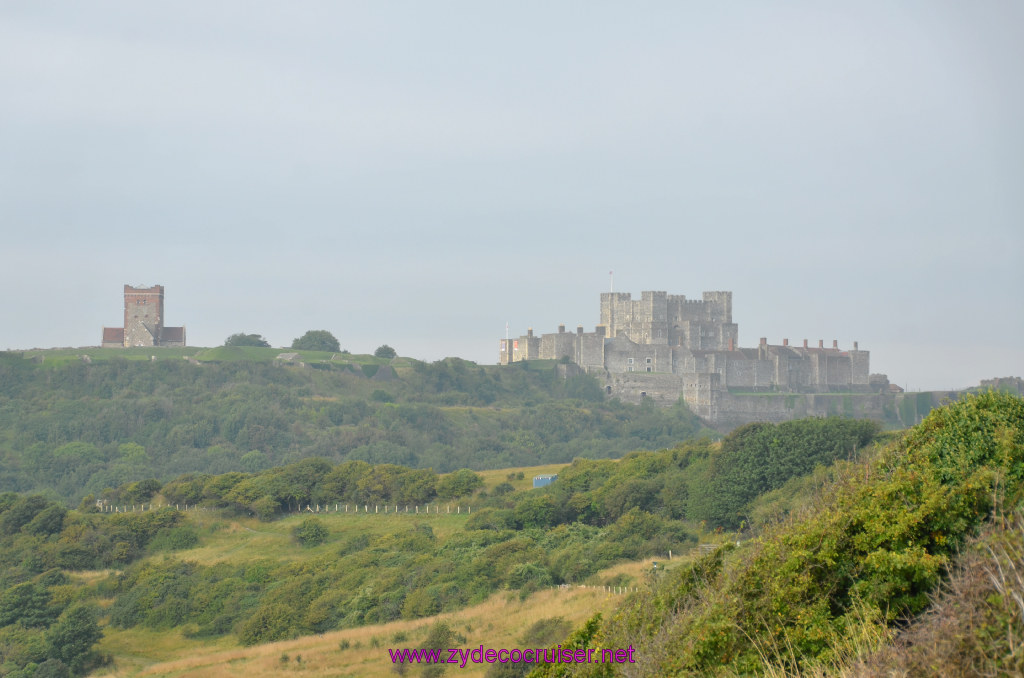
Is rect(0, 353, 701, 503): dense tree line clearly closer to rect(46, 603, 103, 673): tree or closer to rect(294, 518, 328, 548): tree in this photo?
rect(294, 518, 328, 548): tree

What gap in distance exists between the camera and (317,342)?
3221 inches

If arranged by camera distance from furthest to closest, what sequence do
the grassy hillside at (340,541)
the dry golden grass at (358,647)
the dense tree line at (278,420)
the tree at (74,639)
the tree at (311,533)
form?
the dense tree line at (278,420), the tree at (311,533), the grassy hillside at (340,541), the tree at (74,639), the dry golden grass at (358,647)

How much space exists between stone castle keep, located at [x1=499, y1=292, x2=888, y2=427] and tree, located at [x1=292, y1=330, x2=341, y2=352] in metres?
17.7

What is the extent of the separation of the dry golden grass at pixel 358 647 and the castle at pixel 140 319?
186 feet

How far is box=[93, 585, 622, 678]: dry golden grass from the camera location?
17.2m

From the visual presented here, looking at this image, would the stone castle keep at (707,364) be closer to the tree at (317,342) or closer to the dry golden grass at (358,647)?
the tree at (317,342)

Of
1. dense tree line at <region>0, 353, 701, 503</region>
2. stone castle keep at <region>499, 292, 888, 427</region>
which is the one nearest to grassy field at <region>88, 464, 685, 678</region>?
dense tree line at <region>0, 353, 701, 503</region>

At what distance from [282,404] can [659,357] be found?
926 inches

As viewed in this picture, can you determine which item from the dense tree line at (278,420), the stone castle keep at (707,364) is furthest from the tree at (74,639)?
the stone castle keep at (707,364)

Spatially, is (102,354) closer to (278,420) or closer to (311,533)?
(278,420)

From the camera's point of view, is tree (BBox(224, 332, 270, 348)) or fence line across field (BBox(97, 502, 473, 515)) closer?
fence line across field (BBox(97, 502, 473, 515))

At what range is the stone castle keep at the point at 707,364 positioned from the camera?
218ft

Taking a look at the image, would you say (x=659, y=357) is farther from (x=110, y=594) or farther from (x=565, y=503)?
(x=110, y=594)

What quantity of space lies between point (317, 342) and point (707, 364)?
1167 inches
